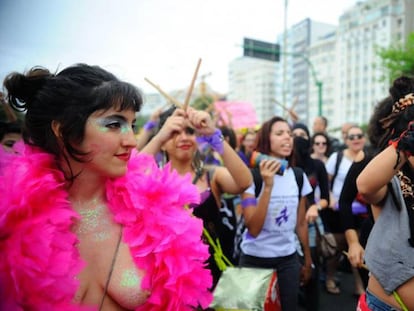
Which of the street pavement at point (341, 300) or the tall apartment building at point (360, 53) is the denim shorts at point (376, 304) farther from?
the tall apartment building at point (360, 53)

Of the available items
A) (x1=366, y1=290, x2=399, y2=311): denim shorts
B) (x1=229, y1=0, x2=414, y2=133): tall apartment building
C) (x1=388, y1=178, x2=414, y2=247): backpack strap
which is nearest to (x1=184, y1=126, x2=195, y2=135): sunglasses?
(x1=388, y1=178, x2=414, y2=247): backpack strap

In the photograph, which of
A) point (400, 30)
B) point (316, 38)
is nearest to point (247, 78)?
point (316, 38)

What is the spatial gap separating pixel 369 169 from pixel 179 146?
4.51ft

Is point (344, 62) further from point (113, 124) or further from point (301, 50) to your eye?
point (113, 124)

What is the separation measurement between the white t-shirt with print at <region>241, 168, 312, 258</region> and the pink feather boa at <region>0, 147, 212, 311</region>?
116 centimetres

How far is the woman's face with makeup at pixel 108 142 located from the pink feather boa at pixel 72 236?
0.16m

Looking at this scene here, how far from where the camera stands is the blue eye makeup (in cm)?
144

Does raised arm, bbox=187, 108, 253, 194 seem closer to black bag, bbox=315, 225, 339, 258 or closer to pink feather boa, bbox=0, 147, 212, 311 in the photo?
pink feather boa, bbox=0, 147, 212, 311

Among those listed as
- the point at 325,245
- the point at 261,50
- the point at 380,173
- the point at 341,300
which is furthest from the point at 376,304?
the point at 261,50

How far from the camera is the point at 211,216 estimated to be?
253 cm

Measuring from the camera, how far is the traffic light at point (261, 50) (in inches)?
577

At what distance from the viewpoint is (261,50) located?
14.5m

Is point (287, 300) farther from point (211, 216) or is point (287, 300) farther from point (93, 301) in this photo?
point (93, 301)

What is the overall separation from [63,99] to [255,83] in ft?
382
